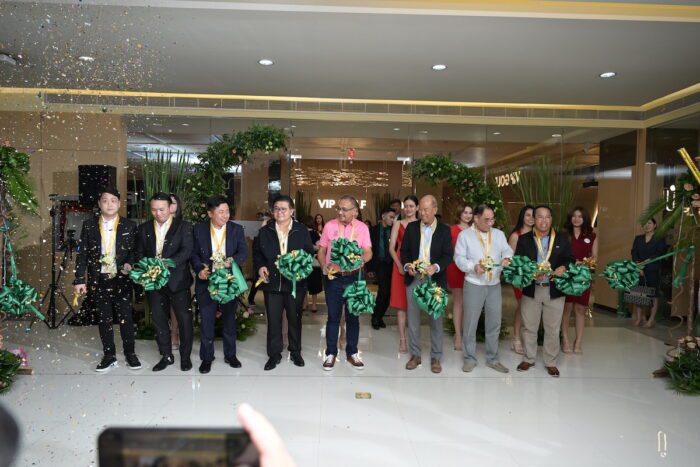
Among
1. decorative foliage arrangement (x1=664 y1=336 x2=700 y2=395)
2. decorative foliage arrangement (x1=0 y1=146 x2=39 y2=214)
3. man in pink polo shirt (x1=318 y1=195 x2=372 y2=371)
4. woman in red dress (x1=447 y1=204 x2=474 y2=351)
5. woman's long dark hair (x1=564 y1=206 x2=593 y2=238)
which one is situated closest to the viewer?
decorative foliage arrangement (x1=0 y1=146 x2=39 y2=214)

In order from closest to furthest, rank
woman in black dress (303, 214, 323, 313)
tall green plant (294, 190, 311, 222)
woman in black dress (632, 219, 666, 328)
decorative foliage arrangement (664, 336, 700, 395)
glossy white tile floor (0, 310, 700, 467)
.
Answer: glossy white tile floor (0, 310, 700, 467), decorative foliage arrangement (664, 336, 700, 395), woman in black dress (632, 219, 666, 328), woman in black dress (303, 214, 323, 313), tall green plant (294, 190, 311, 222)

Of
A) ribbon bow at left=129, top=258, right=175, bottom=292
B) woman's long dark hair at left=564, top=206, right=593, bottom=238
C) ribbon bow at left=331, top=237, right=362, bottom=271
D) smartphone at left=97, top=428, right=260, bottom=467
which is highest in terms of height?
woman's long dark hair at left=564, top=206, right=593, bottom=238

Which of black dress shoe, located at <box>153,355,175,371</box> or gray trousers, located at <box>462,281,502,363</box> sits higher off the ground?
gray trousers, located at <box>462,281,502,363</box>

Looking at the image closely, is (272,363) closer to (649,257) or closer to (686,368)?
(686,368)

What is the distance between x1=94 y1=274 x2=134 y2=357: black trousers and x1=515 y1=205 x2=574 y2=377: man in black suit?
12.9 ft

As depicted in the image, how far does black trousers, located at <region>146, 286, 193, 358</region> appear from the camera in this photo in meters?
5.19

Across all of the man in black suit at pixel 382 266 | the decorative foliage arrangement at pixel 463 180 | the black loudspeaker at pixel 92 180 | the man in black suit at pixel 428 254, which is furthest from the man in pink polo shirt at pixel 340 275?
the black loudspeaker at pixel 92 180

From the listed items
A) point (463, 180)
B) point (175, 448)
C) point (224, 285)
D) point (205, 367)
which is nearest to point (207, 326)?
point (205, 367)

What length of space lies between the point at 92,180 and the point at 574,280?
6103mm

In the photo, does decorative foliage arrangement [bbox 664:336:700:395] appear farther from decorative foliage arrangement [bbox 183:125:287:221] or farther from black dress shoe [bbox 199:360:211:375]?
decorative foliage arrangement [bbox 183:125:287:221]

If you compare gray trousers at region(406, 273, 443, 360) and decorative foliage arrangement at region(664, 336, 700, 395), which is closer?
decorative foliage arrangement at region(664, 336, 700, 395)

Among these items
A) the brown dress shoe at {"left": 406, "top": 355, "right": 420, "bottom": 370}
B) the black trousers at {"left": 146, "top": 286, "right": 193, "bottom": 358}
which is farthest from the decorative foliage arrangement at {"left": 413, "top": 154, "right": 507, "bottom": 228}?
the black trousers at {"left": 146, "top": 286, "right": 193, "bottom": 358}

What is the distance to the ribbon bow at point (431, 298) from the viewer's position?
481 centimetres

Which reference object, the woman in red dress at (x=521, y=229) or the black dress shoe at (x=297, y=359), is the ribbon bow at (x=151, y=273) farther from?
the woman in red dress at (x=521, y=229)
